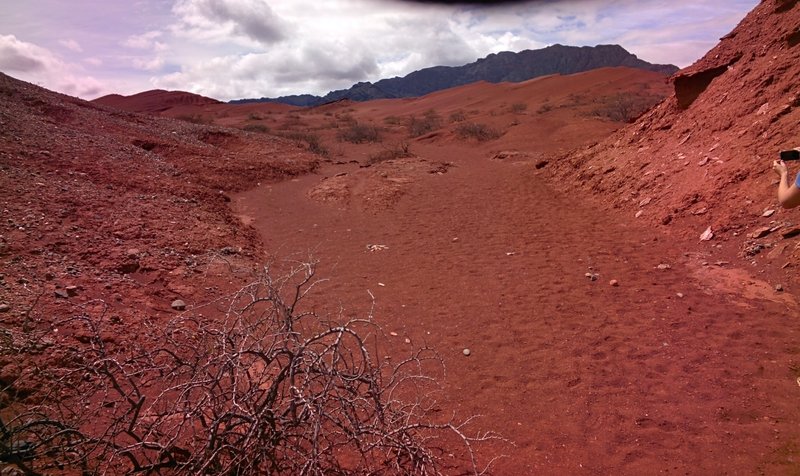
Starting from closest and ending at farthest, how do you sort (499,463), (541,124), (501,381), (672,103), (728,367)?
(499,463) < (728,367) < (501,381) < (672,103) < (541,124)

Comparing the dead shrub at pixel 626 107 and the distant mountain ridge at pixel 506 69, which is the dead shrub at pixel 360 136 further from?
the distant mountain ridge at pixel 506 69

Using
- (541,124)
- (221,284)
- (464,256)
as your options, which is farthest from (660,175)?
(541,124)

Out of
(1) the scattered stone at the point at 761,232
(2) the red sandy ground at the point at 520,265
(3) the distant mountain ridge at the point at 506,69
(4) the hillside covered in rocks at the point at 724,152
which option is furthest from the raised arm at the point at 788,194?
(3) the distant mountain ridge at the point at 506,69

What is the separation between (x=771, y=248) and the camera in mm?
5488

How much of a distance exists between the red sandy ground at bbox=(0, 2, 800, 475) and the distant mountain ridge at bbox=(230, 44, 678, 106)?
84604 mm

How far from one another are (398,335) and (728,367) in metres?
3.22

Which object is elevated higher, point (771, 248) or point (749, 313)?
point (771, 248)

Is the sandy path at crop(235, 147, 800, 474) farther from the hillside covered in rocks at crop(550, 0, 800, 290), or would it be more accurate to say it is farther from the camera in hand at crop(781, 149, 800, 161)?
the camera in hand at crop(781, 149, 800, 161)

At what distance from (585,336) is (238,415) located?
3.85 m

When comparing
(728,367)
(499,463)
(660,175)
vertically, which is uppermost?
(660,175)

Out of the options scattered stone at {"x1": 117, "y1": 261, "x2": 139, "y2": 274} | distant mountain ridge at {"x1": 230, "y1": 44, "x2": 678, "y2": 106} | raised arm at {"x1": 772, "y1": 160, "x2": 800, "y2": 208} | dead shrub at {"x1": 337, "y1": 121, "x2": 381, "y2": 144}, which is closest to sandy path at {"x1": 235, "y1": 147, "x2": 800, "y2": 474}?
raised arm at {"x1": 772, "y1": 160, "x2": 800, "y2": 208}

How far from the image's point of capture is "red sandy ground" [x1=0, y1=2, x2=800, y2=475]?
11.5 feet

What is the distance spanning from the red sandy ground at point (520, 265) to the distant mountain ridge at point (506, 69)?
84604mm

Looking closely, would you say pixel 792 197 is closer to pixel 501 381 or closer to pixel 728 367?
pixel 728 367
